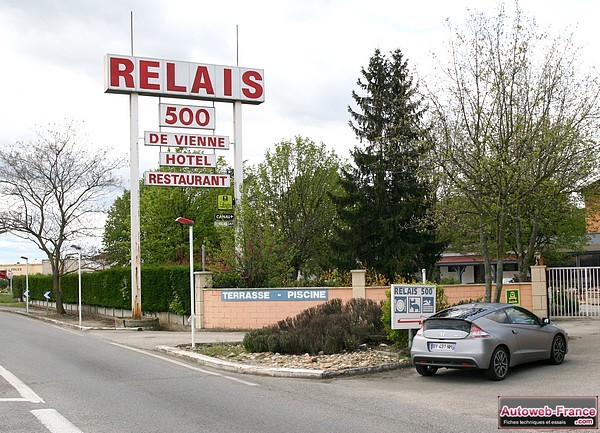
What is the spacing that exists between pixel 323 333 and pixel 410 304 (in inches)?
93.1

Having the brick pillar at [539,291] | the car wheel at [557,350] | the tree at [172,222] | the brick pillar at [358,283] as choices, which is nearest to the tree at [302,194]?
the tree at [172,222]

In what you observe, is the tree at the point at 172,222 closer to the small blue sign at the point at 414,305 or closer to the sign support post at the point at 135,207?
Answer: the sign support post at the point at 135,207

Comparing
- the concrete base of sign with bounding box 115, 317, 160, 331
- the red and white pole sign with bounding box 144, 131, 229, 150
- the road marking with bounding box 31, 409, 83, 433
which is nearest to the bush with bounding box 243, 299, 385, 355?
the road marking with bounding box 31, 409, 83, 433

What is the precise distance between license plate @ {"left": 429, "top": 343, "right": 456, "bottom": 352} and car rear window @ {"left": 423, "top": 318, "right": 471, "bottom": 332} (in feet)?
1.05

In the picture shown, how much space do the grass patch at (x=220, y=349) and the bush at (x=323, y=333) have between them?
1.60 ft

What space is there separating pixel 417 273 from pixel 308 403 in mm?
26210

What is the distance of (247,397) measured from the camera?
11148mm

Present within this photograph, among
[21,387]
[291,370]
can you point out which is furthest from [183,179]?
[21,387]

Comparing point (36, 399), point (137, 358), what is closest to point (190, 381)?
point (36, 399)

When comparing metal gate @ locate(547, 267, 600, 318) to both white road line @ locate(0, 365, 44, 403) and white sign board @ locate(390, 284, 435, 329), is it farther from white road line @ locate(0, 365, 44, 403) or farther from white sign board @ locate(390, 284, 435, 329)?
white road line @ locate(0, 365, 44, 403)

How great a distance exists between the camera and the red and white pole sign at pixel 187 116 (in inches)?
1200

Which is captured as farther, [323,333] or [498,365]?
[323,333]

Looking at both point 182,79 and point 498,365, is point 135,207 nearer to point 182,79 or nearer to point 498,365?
point 182,79

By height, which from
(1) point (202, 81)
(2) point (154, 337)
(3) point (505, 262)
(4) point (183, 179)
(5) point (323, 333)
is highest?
(1) point (202, 81)
